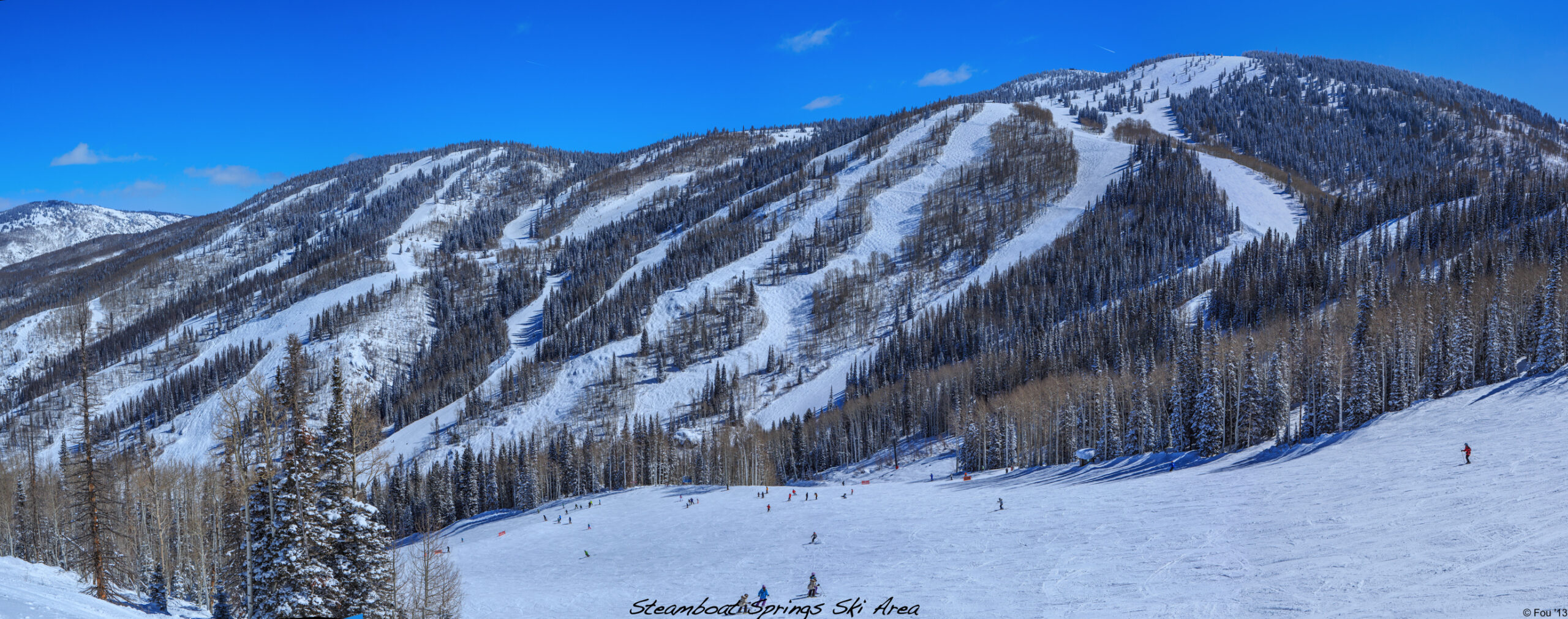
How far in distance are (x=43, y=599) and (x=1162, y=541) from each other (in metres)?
41.4

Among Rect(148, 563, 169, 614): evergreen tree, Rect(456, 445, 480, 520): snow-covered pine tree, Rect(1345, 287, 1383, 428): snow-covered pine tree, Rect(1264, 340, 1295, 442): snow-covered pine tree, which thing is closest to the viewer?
Rect(148, 563, 169, 614): evergreen tree

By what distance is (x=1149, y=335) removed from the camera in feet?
467

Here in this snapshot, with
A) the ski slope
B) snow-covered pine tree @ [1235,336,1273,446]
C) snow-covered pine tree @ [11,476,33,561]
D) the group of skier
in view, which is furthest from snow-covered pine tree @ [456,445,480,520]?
snow-covered pine tree @ [1235,336,1273,446]

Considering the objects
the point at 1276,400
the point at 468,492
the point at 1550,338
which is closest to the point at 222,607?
the point at 1276,400

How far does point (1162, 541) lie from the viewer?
3831 cm

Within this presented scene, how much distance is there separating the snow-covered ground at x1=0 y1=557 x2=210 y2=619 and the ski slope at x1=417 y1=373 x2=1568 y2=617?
2120 centimetres

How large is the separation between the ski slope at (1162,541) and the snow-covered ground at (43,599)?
21204 millimetres

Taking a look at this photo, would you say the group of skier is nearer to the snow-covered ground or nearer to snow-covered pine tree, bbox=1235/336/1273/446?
the snow-covered ground

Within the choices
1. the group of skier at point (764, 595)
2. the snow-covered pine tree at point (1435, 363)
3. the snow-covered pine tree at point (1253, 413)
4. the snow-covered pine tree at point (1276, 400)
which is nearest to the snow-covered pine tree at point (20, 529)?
the group of skier at point (764, 595)

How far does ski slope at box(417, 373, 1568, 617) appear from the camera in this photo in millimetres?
27578

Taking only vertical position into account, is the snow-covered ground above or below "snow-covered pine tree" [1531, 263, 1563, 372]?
below

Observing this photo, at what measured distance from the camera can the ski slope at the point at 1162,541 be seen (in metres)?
27.6

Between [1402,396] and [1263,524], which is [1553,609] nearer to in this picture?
[1263,524]

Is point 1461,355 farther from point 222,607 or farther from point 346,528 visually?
point 222,607
